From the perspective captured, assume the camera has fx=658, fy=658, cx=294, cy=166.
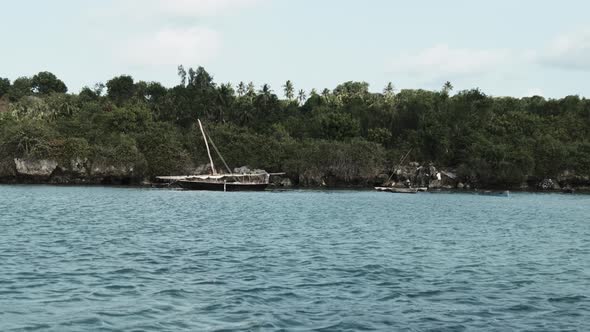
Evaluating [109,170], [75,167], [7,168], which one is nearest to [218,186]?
[109,170]

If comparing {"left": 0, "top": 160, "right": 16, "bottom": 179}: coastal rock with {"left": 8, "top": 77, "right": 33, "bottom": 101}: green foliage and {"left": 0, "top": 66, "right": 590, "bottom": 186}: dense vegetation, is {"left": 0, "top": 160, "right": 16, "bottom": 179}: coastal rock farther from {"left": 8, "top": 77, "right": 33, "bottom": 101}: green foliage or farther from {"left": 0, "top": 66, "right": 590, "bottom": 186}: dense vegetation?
{"left": 8, "top": 77, "right": 33, "bottom": 101}: green foliage

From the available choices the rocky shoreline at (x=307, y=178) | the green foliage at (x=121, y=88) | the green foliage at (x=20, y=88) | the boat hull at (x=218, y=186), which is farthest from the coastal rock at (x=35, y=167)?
the green foliage at (x=20, y=88)

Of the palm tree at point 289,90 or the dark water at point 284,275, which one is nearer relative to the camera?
the dark water at point 284,275

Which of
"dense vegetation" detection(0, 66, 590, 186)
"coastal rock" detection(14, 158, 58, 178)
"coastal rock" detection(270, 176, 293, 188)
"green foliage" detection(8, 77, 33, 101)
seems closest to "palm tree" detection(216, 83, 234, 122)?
"dense vegetation" detection(0, 66, 590, 186)

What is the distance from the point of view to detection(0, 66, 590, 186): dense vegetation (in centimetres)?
11431

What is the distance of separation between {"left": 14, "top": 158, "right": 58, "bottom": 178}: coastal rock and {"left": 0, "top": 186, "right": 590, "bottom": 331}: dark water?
64.9 meters

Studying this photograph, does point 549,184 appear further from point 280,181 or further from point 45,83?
point 45,83

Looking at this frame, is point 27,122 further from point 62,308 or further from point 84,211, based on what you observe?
point 62,308

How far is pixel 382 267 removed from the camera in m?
26.3

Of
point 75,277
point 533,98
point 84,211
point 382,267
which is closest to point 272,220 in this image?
point 84,211

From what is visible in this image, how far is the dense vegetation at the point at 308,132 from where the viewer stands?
4500 inches

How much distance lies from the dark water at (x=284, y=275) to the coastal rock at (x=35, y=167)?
64.9m

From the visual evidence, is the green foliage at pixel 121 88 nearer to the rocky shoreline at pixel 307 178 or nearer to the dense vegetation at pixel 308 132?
the dense vegetation at pixel 308 132

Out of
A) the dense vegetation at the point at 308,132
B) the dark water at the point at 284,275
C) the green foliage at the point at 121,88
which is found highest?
the green foliage at the point at 121,88
